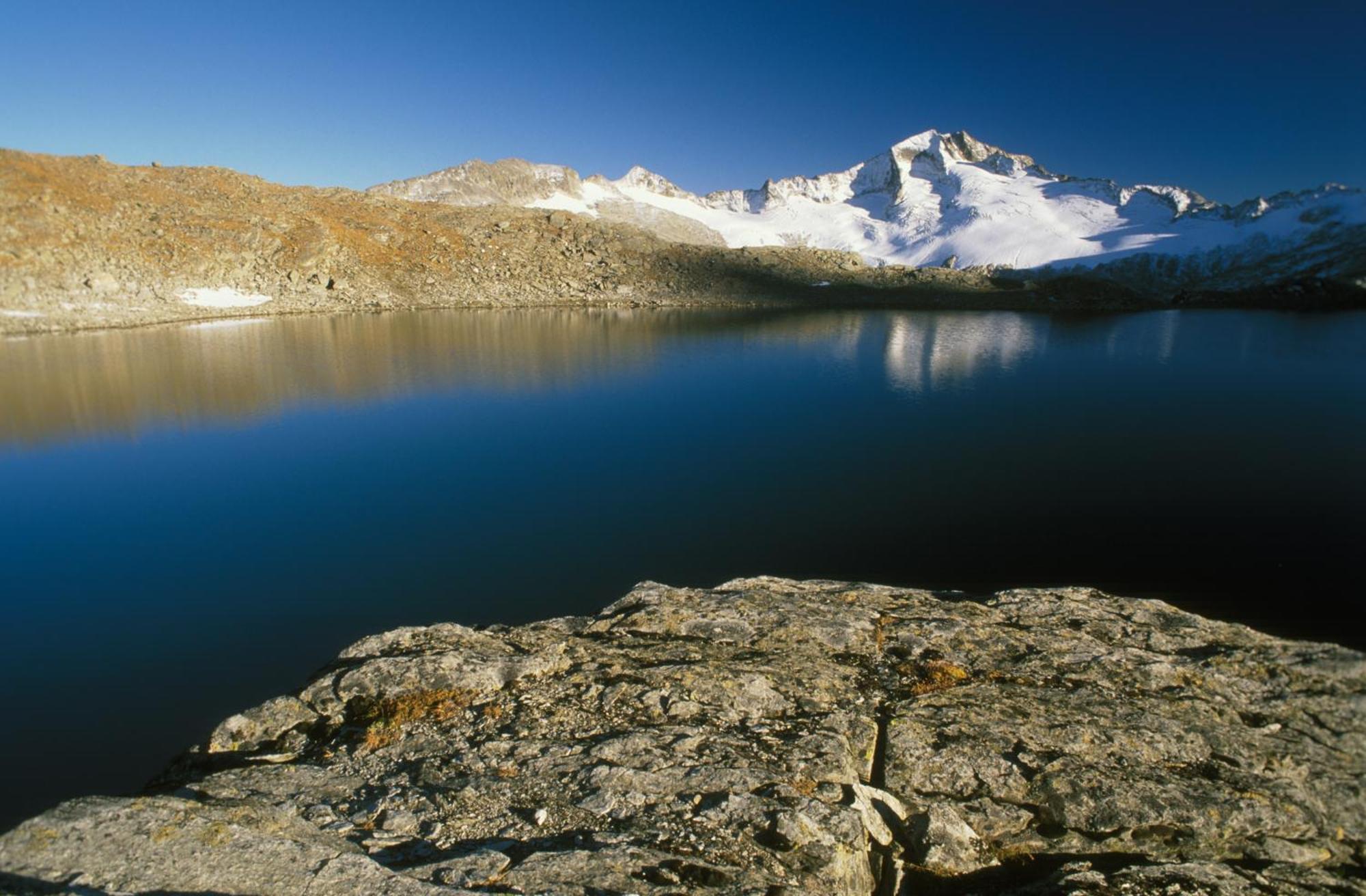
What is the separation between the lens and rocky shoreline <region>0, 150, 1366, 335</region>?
210 ft

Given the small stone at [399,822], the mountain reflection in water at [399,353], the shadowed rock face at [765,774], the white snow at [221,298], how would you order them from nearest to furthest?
the shadowed rock face at [765,774] → the small stone at [399,822] → the mountain reflection in water at [399,353] → the white snow at [221,298]

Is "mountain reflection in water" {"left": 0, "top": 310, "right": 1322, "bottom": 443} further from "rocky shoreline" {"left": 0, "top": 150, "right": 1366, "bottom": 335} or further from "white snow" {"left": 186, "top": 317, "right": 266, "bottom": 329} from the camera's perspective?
"rocky shoreline" {"left": 0, "top": 150, "right": 1366, "bottom": 335}

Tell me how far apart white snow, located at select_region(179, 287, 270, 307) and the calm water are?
35.6 m

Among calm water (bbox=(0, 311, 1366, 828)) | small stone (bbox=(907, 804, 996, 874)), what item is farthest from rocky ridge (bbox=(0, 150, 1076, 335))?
small stone (bbox=(907, 804, 996, 874))

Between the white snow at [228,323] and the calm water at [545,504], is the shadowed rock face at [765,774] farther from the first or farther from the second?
the white snow at [228,323]

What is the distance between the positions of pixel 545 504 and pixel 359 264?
85.6 metres

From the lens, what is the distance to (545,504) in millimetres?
18188

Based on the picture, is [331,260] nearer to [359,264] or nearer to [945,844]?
[359,264]

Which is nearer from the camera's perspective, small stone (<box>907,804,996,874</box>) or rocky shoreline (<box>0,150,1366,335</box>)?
small stone (<box>907,804,996,874</box>)

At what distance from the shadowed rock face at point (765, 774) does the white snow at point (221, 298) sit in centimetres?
8228

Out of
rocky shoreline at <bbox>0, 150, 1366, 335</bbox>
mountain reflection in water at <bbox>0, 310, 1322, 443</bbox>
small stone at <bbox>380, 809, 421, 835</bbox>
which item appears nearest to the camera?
small stone at <bbox>380, 809, 421, 835</bbox>

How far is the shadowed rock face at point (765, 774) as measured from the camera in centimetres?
371

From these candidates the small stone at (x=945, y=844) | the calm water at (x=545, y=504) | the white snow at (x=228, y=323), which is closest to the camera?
the small stone at (x=945, y=844)

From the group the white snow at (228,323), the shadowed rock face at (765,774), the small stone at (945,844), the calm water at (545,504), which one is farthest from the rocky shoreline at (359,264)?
the small stone at (945,844)
